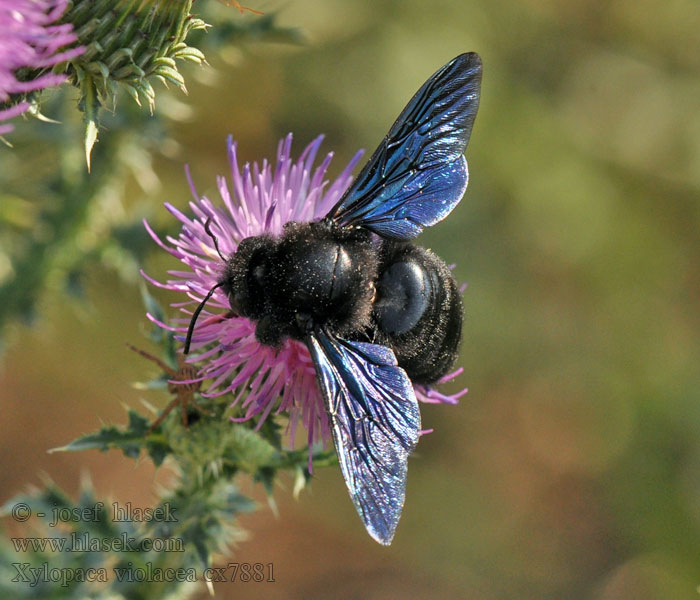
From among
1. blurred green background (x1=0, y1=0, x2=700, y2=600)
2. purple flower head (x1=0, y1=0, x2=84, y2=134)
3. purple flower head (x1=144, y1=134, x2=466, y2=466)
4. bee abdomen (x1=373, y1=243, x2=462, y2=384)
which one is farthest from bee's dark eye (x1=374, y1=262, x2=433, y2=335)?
blurred green background (x1=0, y1=0, x2=700, y2=600)

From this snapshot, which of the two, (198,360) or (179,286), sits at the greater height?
(179,286)

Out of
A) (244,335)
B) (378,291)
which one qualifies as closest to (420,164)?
(378,291)

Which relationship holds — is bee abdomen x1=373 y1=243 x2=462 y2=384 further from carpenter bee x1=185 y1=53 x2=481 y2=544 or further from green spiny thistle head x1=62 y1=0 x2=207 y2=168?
green spiny thistle head x1=62 y1=0 x2=207 y2=168

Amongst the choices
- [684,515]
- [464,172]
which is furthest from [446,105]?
[684,515]

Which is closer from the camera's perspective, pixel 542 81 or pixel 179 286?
pixel 179 286

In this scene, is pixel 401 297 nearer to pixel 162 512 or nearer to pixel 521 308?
pixel 162 512

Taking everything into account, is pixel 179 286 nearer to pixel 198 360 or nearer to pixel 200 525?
pixel 198 360

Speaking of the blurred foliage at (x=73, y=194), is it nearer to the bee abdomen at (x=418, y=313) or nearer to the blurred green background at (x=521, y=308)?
the blurred green background at (x=521, y=308)
